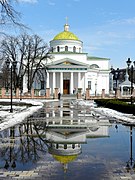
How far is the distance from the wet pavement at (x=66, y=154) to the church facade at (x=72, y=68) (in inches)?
2127

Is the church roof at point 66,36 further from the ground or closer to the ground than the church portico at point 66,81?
further from the ground

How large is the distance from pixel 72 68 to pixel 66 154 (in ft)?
199

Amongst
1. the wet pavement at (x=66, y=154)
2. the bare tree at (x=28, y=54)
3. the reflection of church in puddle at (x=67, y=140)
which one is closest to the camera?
the wet pavement at (x=66, y=154)

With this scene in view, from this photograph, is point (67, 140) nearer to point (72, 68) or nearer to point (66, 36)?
point (72, 68)

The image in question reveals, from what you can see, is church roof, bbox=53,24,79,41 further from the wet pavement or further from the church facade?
the wet pavement

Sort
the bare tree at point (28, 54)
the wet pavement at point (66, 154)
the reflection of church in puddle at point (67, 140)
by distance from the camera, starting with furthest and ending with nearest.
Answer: the bare tree at point (28, 54)
the reflection of church in puddle at point (67, 140)
the wet pavement at point (66, 154)

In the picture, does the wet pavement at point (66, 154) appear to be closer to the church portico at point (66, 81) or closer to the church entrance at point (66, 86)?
the church portico at point (66, 81)

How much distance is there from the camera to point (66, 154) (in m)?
8.66

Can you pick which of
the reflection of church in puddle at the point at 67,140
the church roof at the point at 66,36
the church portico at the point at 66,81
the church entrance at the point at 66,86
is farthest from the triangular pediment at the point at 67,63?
the reflection of church in puddle at the point at 67,140

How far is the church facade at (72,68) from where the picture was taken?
227 ft

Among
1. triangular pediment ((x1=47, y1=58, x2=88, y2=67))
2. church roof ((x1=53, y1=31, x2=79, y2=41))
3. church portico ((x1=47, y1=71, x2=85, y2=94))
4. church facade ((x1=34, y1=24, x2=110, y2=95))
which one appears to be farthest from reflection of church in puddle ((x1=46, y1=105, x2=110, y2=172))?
church roof ((x1=53, y1=31, x2=79, y2=41))

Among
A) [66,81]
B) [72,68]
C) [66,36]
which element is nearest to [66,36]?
[66,36]

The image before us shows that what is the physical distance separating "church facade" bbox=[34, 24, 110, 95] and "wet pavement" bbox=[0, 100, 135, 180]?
54.0m

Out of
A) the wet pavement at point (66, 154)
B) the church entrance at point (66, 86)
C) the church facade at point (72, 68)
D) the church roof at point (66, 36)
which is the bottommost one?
the wet pavement at point (66, 154)
